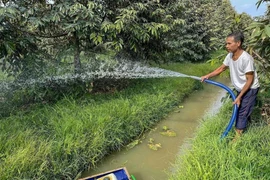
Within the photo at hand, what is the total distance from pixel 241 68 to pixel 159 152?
1777mm

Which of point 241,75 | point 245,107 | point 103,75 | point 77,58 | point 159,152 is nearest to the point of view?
point 241,75

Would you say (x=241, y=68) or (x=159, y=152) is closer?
(x=241, y=68)

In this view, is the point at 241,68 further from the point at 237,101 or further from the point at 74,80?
the point at 74,80

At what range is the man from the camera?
2799mm

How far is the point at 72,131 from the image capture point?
11.2 feet

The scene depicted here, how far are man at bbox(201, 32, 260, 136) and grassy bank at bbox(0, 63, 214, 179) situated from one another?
178 cm

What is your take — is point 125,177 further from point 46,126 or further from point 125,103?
point 125,103

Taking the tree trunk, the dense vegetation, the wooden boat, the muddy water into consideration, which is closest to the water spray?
the dense vegetation

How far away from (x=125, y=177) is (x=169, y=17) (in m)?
3.68

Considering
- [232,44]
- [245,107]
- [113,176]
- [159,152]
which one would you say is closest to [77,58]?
[159,152]

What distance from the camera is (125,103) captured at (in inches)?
181

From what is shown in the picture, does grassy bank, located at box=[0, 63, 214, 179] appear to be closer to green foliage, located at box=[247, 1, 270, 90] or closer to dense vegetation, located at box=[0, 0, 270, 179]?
dense vegetation, located at box=[0, 0, 270, 179]

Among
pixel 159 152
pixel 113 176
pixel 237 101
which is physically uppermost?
A: pixel 237 101

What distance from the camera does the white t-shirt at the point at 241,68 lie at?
2781 millimetres
